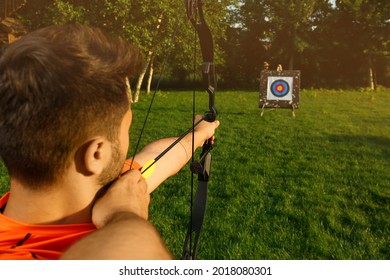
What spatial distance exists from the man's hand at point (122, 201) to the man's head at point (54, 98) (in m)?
0.10

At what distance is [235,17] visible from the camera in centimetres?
2555

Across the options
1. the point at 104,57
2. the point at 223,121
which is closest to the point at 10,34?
the point at 223,121

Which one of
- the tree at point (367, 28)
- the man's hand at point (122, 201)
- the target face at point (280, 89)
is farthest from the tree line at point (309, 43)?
the man's hand at point (122, 201)

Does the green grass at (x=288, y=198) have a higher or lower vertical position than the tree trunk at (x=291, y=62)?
lower

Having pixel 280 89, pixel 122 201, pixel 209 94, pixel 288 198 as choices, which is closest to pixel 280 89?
pixel 280 89

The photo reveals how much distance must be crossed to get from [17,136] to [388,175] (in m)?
4.35

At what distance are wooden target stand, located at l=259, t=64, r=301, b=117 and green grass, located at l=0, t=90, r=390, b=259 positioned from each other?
2.98 metres

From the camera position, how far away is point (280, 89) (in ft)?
34.9

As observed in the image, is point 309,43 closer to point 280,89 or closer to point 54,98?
point 280,89

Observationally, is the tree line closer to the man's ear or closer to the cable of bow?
the cable of bow

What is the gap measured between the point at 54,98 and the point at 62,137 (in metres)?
0.07

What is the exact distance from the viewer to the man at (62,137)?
0.79m

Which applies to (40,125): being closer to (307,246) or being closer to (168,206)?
(307,246)

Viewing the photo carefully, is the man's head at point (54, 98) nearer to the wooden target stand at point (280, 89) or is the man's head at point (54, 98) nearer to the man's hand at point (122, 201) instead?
the man's hand at point (122, 201)
